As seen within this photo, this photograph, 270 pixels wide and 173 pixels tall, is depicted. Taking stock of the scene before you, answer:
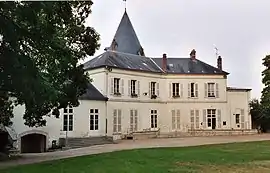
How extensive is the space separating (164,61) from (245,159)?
24.8 meters

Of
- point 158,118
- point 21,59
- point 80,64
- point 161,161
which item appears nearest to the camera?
point 21,59

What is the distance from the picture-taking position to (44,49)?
11.4 m

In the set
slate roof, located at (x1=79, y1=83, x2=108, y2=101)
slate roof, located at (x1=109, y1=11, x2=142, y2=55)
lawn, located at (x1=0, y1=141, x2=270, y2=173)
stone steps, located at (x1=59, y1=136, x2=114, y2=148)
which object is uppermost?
slate roof, located at (x1=109, y1=11, x2=142, y2=55)

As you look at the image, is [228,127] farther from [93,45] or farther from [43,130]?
[93,45]

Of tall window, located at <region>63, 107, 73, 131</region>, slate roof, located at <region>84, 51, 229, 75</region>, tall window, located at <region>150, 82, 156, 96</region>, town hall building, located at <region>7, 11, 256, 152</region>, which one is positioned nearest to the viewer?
tall window, located at <region>63, 107, 73, 131</region>

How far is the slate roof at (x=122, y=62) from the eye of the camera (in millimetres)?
34344

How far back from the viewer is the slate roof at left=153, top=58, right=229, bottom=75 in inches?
1581

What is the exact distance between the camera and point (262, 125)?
42.2 metres

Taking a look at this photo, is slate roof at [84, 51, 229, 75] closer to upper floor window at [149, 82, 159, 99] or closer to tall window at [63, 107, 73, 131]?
upper floor window at [149, 82, 159, 99]

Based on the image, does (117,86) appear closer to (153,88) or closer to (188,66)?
(153,88)

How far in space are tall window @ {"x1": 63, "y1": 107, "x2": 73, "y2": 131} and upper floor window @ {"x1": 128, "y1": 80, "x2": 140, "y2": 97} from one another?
7.32 metres

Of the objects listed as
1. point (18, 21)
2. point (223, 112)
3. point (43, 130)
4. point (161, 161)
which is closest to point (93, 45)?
point (161, 161)

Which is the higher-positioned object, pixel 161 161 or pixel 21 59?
pixel 21 59

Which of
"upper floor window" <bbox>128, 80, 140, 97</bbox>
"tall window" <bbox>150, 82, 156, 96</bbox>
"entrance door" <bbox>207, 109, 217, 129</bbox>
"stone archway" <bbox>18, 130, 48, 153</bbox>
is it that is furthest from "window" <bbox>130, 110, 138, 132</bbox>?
"stone archway" <bbox>18, 130, 48, 153</bbox>
